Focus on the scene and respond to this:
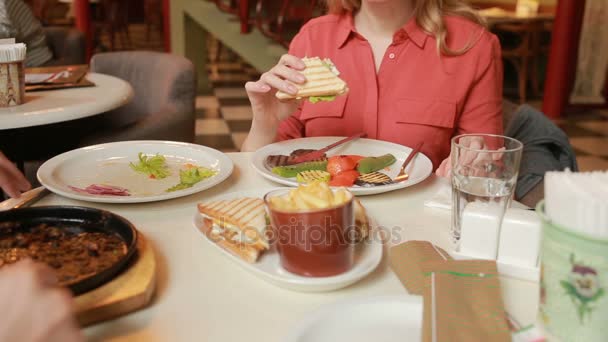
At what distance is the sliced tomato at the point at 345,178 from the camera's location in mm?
1237

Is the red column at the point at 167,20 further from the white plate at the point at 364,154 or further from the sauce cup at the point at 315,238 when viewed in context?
the sauce cup at the point at 315,238

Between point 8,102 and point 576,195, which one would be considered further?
point 8,102

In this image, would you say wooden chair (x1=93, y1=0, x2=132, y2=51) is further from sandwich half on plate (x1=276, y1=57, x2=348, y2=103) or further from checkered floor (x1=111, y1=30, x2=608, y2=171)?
sandwich half on plate (x1=276, y1=57, x2=348, y2=103)

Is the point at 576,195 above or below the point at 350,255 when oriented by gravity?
above

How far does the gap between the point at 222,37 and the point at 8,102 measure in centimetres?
364

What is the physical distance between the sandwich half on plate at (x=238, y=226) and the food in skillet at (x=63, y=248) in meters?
0.16

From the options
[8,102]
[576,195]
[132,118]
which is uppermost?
[576,195]

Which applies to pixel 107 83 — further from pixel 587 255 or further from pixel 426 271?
pixel 587 255

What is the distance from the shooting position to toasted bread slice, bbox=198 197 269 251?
896mm

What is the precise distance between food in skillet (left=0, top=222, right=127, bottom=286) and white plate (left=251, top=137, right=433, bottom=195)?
17.6 inches

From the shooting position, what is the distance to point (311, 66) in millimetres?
1365

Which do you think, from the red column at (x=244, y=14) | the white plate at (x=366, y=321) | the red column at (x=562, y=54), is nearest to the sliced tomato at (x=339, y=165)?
the white plate at (x=366, y=321)

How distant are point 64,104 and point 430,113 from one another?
115cm

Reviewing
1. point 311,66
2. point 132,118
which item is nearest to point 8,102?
point 132,118
